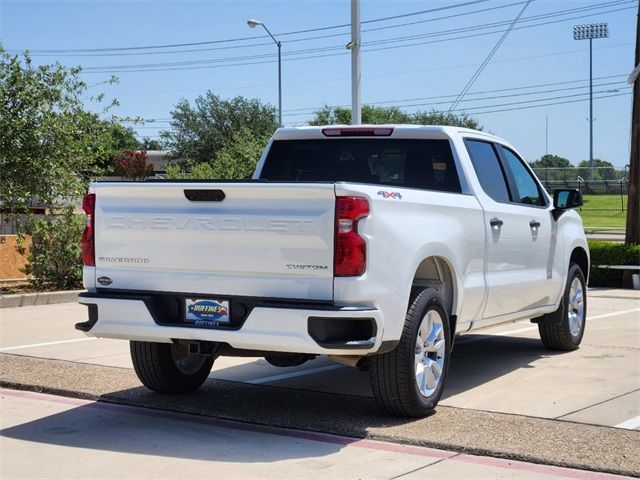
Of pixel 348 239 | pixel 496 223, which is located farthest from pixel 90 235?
pixel 496 223

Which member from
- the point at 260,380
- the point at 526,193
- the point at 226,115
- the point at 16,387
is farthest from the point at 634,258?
the point at 226,115

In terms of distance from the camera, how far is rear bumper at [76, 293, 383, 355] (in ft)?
20.0

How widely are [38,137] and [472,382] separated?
1068 cm

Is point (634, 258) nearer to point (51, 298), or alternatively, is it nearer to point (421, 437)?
point (51, 298)

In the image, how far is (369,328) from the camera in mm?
6180

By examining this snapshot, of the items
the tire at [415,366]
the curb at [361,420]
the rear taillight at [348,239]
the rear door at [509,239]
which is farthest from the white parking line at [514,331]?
the rear taillight at [348,239]

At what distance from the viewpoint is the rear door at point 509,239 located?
8.12 metres

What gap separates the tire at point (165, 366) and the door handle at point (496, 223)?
2.50m

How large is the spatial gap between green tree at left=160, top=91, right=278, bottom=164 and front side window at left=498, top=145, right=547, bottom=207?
61923 millimetres

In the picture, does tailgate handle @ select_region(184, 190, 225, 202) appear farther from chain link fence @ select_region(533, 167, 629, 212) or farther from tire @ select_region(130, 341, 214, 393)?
chain link fence @ select_region(533, 167, 629, 212)

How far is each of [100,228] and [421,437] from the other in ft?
8.59

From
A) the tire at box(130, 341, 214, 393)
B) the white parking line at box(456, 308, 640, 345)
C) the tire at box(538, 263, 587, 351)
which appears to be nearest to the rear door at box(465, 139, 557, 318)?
the tire at box(538, 263, 587, 351)

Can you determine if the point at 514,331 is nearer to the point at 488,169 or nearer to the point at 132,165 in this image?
the point at 488,169

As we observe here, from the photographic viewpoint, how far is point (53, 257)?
55.0 ft
